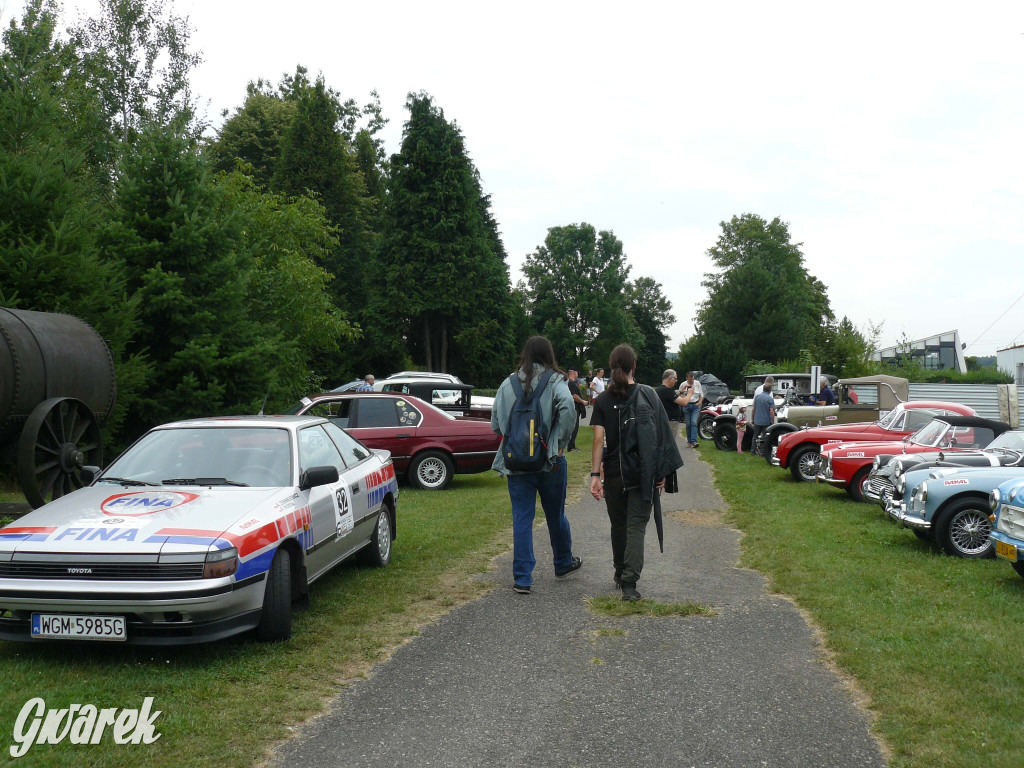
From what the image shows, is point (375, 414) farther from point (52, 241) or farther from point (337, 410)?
point (52, 241)

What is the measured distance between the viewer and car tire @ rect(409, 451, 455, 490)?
46.1 ft

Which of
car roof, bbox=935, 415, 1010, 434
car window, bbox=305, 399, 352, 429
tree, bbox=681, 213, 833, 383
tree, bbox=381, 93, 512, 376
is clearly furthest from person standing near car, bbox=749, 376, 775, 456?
tree, bbox=681, 213, 833, 383

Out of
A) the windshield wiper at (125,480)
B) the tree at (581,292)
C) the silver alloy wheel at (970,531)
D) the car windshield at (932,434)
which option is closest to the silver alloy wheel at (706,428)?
the car windshield at (932,434)

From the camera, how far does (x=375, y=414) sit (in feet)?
46.1

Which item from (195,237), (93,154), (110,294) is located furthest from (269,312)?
(93,154)

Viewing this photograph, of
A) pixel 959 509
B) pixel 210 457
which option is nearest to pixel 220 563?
pixel 210 457

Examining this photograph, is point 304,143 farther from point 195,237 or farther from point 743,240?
point 743,240

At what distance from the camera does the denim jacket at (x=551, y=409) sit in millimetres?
7008

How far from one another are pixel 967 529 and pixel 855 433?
20.4 feet

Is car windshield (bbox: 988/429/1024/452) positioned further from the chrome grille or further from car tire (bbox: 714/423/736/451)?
car tire (bbox: 714/423/736/451)

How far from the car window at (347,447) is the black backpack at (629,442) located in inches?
95.4

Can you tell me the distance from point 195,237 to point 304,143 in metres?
35.2

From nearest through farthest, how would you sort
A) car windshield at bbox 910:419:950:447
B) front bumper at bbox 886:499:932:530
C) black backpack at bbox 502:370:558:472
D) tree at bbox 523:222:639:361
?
black backpack at bbox 502:370:558:472 < front bumper at bbox 886:499:932:530 < car windshield at bbox 910:419:950:447 < tree at bbox 523:222:639:361

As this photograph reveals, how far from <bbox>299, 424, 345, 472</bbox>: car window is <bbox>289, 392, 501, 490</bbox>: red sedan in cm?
641
